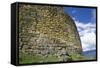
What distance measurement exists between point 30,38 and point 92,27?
746 millimetres

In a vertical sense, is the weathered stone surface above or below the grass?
above

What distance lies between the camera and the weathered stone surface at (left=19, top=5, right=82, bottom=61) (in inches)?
104

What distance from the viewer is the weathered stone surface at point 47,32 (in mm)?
2648

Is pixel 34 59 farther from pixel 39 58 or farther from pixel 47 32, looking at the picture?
pixel 47 32

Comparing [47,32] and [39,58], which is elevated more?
[47,32]

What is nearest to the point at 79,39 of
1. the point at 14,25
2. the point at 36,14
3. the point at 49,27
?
the point at 49,27

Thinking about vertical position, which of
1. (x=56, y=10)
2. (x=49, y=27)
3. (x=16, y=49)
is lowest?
(x=16, y=49)

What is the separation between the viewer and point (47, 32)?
275 cm

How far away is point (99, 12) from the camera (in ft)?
10.0

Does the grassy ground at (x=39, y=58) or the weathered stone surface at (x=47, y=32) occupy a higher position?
the weathered stone surface at (x=47, y=32)

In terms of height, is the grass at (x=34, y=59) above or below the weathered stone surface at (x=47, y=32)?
below

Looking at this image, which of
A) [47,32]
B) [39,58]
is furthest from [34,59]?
[47,32]

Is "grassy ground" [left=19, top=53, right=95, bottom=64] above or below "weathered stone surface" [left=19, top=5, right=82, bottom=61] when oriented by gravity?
below
